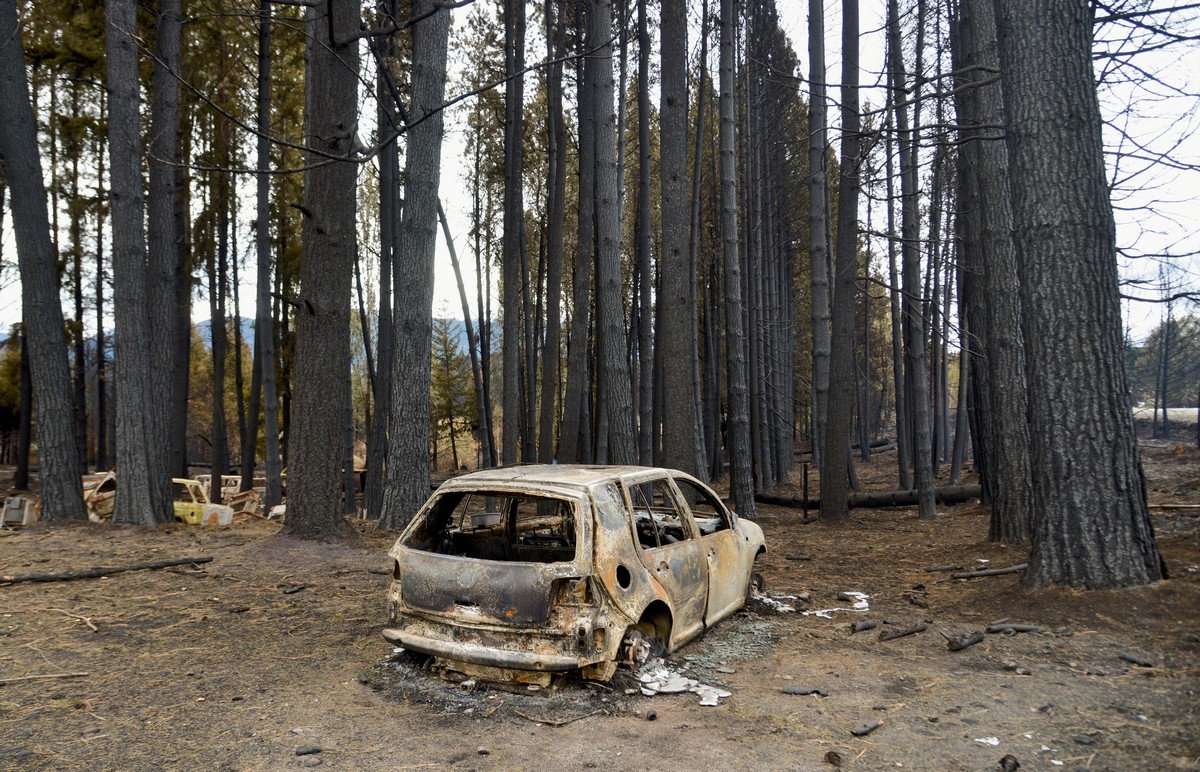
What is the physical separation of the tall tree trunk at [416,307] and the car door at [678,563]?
19.9 feet

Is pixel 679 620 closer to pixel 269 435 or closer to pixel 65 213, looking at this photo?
pixel 269 435

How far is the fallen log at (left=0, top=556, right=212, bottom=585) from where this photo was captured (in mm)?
7379

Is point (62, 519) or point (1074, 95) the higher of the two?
point (1074, 95)

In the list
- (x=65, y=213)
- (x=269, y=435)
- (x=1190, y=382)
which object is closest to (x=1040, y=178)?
(x=269, y=435)

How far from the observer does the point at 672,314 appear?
10.7 m

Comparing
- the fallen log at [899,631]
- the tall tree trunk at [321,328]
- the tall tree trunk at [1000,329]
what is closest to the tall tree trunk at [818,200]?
the tall tree trunk at [1000,329]

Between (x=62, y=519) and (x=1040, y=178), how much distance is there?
41.1ft

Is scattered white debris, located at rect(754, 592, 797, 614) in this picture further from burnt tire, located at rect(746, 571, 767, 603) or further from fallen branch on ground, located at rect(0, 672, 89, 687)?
fallen branch on ground, located at rect(0, 672, 89, 687)

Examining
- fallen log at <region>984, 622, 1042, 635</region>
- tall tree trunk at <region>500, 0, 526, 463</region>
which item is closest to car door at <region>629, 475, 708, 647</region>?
fallen log at <region>984, 622, 1042, 635</region>

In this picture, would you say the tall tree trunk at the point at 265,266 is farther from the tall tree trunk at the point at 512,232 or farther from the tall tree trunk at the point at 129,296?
the tall tree trunk at the point at 512,232

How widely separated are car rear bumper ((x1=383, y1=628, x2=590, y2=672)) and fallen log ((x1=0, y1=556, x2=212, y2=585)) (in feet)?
15.1

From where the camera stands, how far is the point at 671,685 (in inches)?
192

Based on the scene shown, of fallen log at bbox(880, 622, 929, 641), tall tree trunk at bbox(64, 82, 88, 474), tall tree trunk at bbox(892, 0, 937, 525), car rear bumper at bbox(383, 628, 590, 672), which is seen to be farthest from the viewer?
tall tree trunk at bbox(64, 82, 88, 474)

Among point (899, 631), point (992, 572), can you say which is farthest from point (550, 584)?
point (992, 572)
